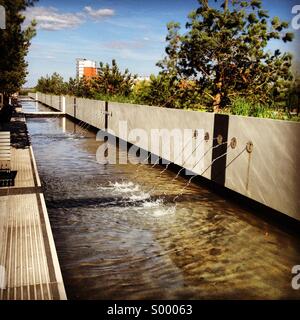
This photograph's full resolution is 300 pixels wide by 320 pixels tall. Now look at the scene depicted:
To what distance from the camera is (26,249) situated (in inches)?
179

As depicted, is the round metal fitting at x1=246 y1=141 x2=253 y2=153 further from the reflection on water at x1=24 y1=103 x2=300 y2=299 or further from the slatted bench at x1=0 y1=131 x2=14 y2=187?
the slatted bench at x1=0 y1=131 x2=14 y2=187

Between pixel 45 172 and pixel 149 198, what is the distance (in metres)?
3.55

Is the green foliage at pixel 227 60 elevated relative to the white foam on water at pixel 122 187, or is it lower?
elevated

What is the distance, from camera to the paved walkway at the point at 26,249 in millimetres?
3689

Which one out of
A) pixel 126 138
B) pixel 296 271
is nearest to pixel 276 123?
pixel 296 271

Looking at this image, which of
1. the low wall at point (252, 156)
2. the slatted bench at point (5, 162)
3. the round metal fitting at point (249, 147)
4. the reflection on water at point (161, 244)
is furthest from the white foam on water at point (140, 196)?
the slatted bench at point (5, 162)

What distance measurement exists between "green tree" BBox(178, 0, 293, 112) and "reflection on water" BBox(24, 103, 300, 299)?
6.10 meters

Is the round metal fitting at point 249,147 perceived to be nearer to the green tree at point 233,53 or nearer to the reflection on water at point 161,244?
the reflection on water at point 161,244

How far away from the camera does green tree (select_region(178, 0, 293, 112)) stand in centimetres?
1291

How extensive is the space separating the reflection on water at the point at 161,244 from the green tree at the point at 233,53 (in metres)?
6.10

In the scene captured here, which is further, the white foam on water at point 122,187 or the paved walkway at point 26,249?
the white foam on water at point 122,187

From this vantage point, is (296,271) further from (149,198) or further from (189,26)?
(189,26)
